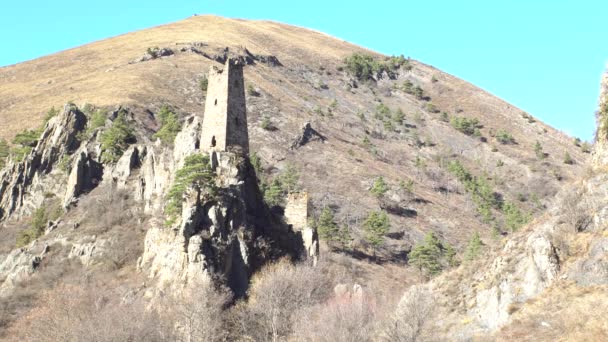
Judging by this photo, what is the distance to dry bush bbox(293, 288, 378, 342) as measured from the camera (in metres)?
31.7

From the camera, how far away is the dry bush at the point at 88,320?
3394cm

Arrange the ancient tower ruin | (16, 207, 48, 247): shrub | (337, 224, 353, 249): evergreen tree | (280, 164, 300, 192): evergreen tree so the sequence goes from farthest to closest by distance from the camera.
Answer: (280, 164, 300, 192): evergreen tree < (337, 224, 353, 249): evergreen tree < (16, 207, 48, 247): shrub < the ancient tower ruin

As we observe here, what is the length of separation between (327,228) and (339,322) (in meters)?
37.8

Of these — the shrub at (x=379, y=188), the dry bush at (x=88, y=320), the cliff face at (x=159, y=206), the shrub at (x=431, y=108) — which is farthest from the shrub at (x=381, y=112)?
the dry bush at (x=88, y=320)

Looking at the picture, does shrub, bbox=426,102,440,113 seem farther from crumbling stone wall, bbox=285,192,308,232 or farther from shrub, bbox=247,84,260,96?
crumbling stone wall, bbox=285,192,308,232

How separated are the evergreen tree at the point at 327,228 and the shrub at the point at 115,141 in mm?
24759

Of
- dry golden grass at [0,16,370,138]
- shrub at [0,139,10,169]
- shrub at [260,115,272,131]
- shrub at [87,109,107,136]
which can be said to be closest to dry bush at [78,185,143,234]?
shrub at [87,109,107,136]

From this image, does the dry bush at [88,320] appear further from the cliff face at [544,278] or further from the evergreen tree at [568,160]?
the evergreen tree at [568,160]

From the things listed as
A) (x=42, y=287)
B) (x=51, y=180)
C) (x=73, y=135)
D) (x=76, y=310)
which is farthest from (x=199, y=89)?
(x=76, y=310)

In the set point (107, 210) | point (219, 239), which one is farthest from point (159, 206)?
point (219, 239)

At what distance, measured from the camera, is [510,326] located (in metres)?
21.9

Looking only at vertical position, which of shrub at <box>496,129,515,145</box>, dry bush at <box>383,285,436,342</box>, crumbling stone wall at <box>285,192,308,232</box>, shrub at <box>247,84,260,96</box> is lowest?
dry bush at <box>383,285,436,342</box>

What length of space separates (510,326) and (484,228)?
7131 centimetres

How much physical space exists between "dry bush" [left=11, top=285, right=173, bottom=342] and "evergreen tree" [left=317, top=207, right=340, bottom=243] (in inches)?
1298
